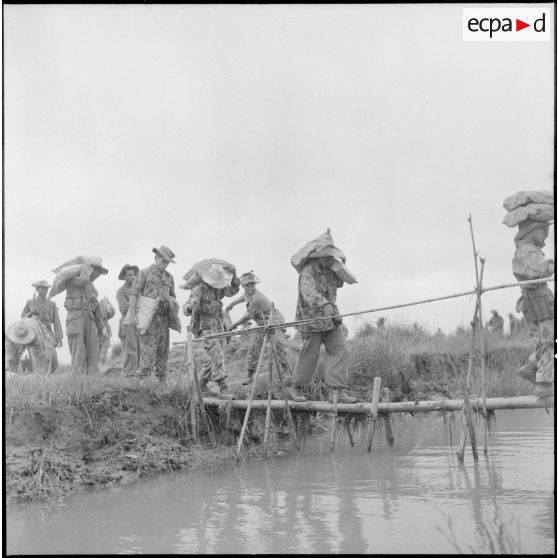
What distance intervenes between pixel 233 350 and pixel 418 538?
8574mm

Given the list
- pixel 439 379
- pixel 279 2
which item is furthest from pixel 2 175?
pixel 439 379

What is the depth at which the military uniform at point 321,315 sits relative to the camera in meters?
8.09

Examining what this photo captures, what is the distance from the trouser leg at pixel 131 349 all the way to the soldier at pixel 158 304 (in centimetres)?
95

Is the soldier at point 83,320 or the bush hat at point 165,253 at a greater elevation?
the bush hat at point 165,253

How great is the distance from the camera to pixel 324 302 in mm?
8023

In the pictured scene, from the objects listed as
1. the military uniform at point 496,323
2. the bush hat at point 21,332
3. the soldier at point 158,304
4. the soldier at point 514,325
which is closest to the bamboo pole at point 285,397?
the soldier at point 158,304

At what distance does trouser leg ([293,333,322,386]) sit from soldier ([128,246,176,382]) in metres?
1.99

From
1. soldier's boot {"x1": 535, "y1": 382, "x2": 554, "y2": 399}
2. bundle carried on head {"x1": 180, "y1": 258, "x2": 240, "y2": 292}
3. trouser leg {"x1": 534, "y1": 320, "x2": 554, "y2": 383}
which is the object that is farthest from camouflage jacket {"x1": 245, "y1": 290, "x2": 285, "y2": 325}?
soldier's boot {"x1": 535, "y1": 382, "x2": 554, "y2": 399}

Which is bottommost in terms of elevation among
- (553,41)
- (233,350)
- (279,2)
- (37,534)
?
(37,534)

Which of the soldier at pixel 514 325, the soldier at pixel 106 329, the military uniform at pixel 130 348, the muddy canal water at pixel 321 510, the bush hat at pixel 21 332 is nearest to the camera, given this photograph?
the muddy canal water at pixel 321 510

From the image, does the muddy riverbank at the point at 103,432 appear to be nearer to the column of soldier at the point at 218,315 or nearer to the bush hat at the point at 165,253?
the column of soldier at the point at 218,315

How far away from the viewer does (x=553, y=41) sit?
4430 mm

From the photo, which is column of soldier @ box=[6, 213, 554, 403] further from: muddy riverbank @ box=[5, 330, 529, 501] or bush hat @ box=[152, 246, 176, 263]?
muddy riverbank @ box=[5, 330, 529, 501]

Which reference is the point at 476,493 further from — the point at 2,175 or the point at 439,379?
the point at 439,379
